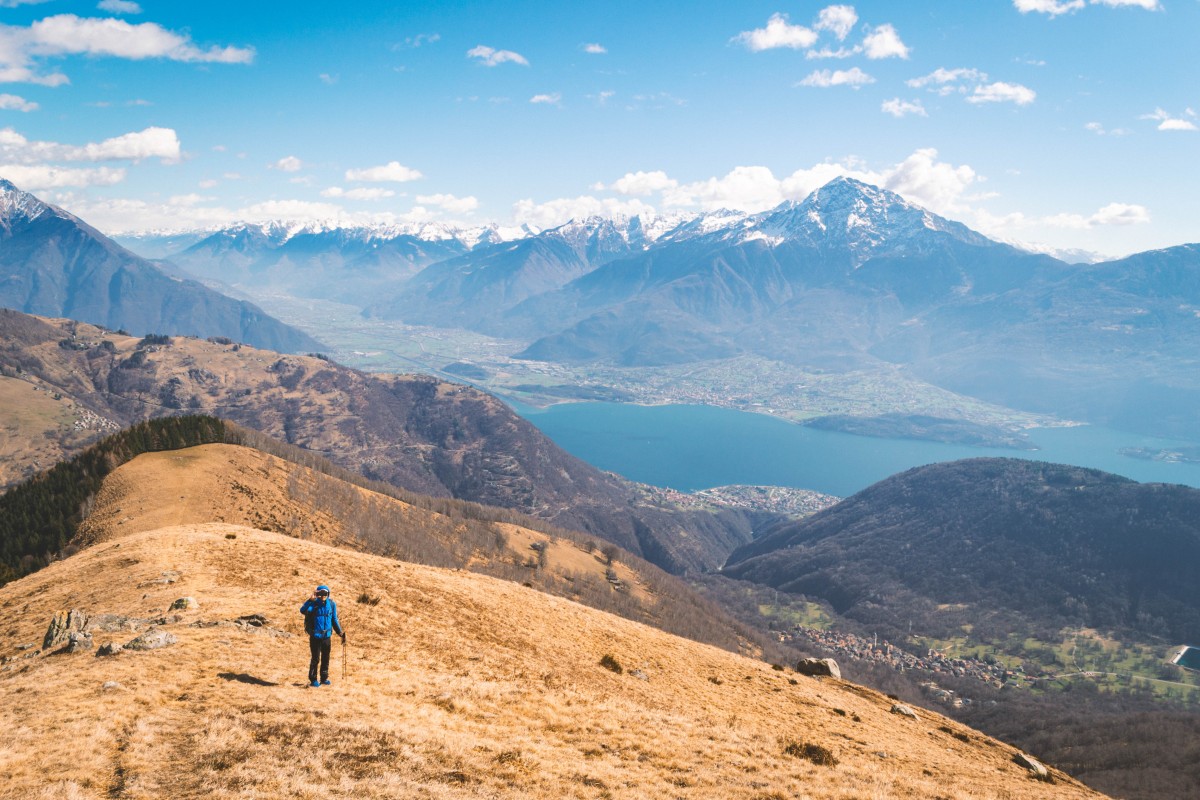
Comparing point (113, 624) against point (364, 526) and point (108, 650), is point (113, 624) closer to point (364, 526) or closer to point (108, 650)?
point (108, 650)

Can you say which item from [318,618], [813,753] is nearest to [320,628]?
[318,618]

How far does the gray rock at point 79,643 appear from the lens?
2325cm

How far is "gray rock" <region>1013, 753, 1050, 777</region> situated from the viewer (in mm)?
29281

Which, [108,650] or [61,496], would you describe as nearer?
[108,650]

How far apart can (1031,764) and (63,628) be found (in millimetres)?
44030

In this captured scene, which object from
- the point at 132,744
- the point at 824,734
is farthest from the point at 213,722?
the point at 824,734

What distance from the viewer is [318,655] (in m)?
22.5

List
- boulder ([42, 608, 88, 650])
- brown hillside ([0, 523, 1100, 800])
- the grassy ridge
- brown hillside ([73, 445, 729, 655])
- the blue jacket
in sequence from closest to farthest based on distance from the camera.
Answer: brown hillside ([0, 523, 1100, 800]) < the blue jacket < boulder ([42, 608, 88, 650]) < the grassy ridge < brown hillside ([73, 445, 729, 655])

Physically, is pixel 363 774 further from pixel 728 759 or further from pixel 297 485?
pixel 297 485

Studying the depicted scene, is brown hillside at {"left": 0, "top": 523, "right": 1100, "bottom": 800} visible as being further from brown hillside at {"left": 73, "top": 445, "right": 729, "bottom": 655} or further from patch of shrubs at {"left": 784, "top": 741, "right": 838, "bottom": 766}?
brown hillside at {"left": 73, "top": 445, "right": 729, "bottom": 655}

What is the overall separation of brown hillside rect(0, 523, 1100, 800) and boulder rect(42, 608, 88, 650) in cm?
85

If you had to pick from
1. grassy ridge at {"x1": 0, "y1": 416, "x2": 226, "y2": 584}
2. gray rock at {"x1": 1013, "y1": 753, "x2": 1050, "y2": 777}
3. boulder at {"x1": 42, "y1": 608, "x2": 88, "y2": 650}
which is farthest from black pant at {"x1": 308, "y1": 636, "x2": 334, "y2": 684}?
grassy ridge at {"x1": 0, "y1": 416, "x2": 226, "y2": 584}

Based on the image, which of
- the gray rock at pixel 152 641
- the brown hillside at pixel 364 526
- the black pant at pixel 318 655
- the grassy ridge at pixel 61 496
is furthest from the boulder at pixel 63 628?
the brown hillside at pixel 364 526

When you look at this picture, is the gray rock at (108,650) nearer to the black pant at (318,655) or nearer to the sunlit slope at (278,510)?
the black pant at (318,655)
